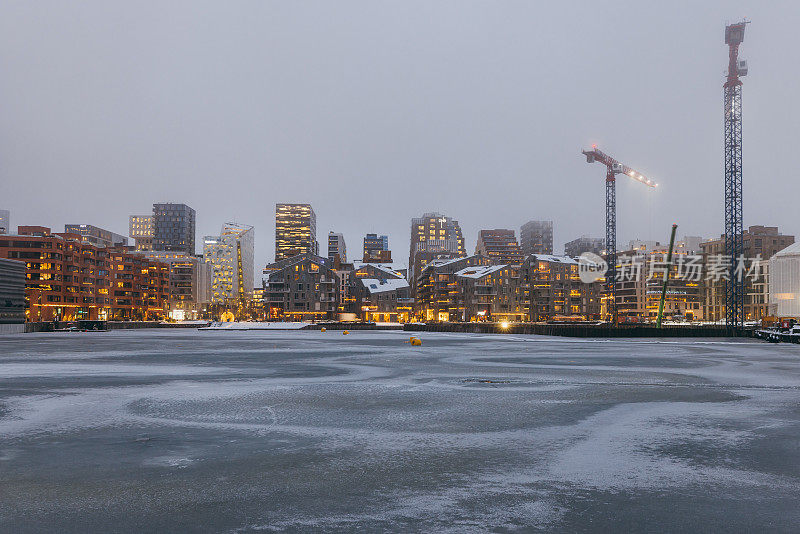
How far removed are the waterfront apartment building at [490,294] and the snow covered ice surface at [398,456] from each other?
166m

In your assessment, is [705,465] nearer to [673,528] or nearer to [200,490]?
[673,528]

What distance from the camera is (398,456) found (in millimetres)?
11602

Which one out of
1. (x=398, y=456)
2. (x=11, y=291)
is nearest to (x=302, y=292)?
(x=11, y=291)

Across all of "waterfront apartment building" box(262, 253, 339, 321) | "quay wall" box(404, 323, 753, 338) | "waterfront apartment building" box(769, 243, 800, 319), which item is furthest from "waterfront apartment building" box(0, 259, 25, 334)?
"waterfront apartment building" box(769, 243, 800, 319)

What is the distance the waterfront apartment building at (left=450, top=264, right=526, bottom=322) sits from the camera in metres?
189

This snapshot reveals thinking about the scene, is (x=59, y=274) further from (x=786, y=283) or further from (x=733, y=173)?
(x=786, y=283)

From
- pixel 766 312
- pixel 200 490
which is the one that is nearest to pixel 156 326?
pixel 200 490

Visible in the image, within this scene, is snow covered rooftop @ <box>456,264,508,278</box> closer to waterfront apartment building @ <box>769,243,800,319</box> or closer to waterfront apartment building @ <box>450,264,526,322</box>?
waterfront apartment building @ <box>450,264,526,322</box>

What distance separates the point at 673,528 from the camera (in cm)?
774

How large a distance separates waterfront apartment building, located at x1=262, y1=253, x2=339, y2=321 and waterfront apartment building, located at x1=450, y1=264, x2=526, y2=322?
4077 centimetres

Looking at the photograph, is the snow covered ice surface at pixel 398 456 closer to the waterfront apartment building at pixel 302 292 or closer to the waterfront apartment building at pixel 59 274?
the waterfront apartment building at pixel 59 274

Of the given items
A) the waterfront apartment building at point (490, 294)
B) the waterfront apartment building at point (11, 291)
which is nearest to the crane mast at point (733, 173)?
the waterfront apartment building at point (490, 294)

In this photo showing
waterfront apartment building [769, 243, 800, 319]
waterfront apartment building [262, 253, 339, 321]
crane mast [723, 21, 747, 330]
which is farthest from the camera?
waterfront apartment building [262, 253, 339, 321]

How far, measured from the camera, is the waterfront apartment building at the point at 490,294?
18875 cm
